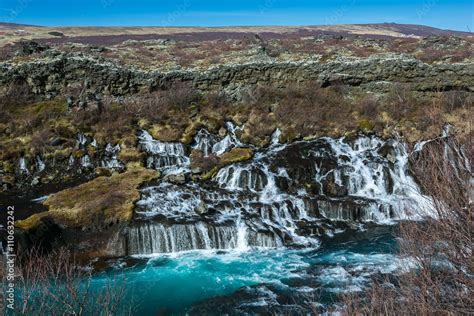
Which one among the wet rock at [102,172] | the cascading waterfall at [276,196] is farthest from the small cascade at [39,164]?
the cascading waterfall at [276,196]

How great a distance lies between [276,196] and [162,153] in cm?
1023

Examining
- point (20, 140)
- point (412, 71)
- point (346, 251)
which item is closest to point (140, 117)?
point (20, 140)

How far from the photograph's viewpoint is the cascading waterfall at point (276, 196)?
74.1 ft

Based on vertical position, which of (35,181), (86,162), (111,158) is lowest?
(35,181)

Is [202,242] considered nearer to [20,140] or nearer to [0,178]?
[0,178]

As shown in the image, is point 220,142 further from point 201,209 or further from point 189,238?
point 189,238

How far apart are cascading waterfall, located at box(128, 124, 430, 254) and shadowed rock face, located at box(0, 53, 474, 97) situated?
8.10 metres

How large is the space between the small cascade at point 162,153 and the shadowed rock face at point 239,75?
734 centimetres

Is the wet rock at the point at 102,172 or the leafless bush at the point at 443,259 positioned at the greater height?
the wet rock at the point at 102,172

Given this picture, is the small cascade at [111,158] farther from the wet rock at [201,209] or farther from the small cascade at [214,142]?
the wet rock at [201,209]

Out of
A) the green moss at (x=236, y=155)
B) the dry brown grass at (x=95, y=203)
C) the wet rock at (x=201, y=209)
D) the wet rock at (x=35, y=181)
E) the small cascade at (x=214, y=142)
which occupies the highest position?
the small cascade at (x=214, y=142)

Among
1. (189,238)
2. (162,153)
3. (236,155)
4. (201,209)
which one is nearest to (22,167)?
(162,153)

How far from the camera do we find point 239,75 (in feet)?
129

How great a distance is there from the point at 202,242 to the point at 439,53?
31.8 meters
